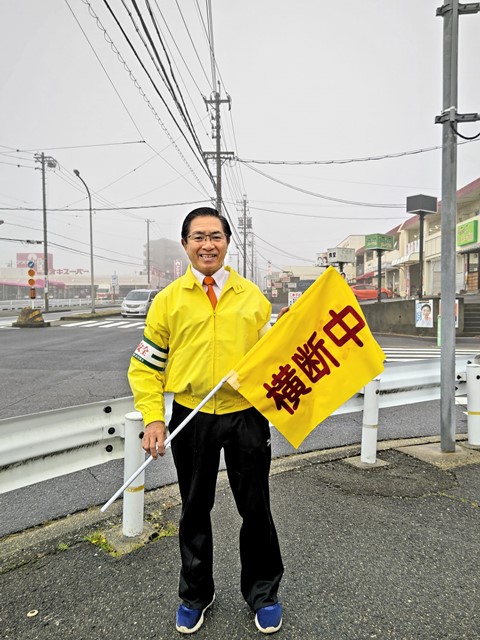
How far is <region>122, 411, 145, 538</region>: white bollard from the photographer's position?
2.77 meters

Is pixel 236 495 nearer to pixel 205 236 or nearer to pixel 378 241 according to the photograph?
pixel 205 236

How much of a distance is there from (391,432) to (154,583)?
3.77m

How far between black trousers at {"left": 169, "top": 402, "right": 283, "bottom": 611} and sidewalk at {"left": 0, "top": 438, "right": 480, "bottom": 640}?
0.18m

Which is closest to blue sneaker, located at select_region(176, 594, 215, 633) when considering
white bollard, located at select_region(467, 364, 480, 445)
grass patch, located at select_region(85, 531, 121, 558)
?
grass patch, located at select_region(85, 531, 121, 558)

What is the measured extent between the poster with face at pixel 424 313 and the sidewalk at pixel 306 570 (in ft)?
46.3

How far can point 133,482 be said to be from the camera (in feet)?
9.20

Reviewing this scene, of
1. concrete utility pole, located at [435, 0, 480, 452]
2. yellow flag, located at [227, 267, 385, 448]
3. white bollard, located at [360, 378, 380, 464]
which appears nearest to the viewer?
yellow flag, located at [227, 267, 385, 448]

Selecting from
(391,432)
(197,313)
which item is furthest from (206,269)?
(391,432)

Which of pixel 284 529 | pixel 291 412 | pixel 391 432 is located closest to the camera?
pixel 291 412

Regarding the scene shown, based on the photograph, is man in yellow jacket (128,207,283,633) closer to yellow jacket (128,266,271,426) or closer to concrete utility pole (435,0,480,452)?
yellow jacket (128,266,271,426)

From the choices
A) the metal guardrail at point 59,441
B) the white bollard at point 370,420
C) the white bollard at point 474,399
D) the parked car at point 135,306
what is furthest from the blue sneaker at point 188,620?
the parked car at point 135,306

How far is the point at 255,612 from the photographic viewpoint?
212cm

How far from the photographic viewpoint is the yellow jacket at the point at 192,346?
2.11 m

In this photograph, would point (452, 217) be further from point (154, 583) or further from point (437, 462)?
point (154, 583)
